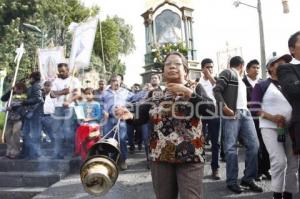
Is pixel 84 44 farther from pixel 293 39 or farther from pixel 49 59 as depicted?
pixel 293 39

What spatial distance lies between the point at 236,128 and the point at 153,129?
99.5 inches

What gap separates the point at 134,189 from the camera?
614cm

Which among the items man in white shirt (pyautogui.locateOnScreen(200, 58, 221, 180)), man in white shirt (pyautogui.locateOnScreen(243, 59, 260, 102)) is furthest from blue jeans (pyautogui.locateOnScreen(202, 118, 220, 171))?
man in white shirt (pyautogui.locateOnScreen(243, 59, 260, 102))

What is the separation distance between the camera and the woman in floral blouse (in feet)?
10.8

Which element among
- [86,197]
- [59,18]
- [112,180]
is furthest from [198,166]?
[59,18]

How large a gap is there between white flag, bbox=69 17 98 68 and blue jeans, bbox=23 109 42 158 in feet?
4.50

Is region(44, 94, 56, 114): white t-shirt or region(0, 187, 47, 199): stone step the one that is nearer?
Result: region(0, 187, 47, 199): stone step

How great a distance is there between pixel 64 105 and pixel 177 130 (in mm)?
5342

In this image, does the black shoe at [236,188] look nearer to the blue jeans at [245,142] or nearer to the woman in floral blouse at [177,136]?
the blue jeans at [245,142]

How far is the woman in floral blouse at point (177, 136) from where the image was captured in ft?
10.8

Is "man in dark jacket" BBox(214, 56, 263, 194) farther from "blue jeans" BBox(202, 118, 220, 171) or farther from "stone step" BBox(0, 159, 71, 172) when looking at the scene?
"stone step" BBox(0, 159, 71, 172)

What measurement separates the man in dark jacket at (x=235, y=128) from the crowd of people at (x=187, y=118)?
1 centimetres

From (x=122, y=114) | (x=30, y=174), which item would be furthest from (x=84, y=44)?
(x=122, y=114)

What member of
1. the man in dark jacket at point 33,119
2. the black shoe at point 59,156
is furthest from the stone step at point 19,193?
the man in dark jacket at point 33,119
